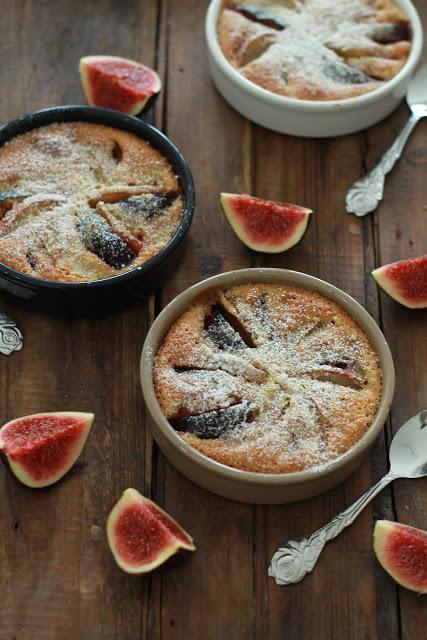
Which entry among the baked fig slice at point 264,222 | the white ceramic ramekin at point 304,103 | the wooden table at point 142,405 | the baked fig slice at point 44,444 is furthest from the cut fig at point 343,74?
the baked fig slice at point 44,444

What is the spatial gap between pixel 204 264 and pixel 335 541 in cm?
112

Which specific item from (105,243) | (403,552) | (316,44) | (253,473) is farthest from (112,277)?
(316,44)

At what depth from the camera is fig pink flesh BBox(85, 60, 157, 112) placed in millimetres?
3320

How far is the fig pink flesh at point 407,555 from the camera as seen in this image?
97.6 inches

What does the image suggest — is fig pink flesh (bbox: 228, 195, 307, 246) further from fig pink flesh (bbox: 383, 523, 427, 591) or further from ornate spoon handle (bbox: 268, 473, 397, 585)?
fig pink flesh (bbox: 383, 523, 427, 591)

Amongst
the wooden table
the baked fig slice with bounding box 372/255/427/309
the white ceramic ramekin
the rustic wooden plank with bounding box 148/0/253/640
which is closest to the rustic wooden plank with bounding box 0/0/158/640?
the wooden table

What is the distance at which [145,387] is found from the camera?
8.44 ft

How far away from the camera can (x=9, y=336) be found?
291cm

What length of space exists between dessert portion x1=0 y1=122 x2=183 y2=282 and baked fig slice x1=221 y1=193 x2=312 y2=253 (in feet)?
0.71

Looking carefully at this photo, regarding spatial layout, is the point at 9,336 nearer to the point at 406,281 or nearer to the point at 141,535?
the point at 141,535

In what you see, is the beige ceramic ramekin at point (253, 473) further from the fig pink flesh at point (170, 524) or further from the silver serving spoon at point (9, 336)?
the silver serving spoon at point (9, 336)

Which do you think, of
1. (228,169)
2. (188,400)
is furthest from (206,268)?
(188,400)

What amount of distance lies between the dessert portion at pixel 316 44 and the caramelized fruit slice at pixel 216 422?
1.37m

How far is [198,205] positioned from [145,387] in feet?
3.13
